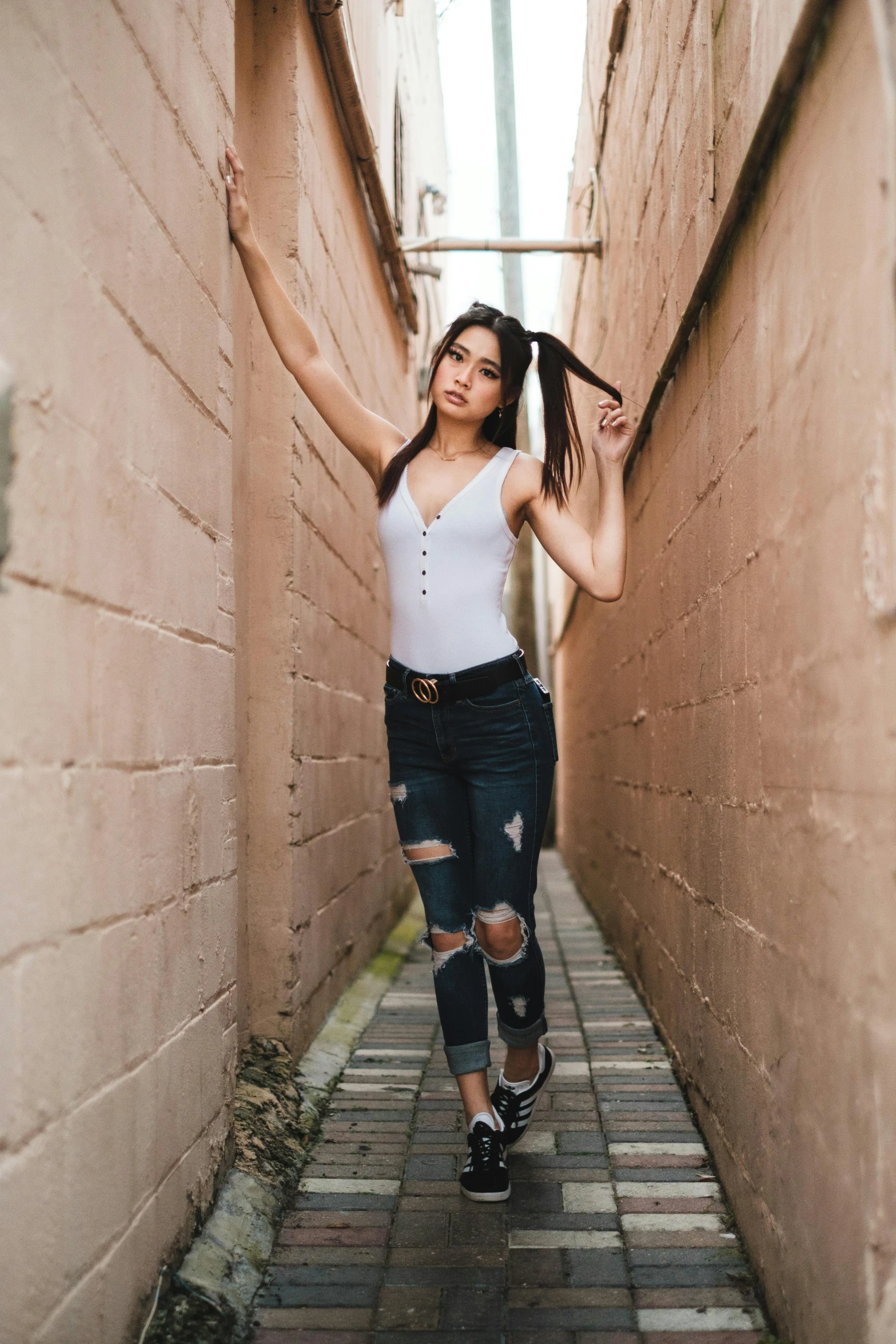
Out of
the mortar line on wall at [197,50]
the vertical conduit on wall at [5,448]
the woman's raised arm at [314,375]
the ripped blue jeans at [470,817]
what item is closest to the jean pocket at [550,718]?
the ripped blue jeans at [470,817]

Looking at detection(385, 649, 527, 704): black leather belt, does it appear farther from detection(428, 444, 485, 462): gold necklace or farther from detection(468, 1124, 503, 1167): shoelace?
detection(468, 1124, 503, 1167): shoelace

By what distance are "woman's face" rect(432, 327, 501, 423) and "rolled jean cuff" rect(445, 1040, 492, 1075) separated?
1.44m

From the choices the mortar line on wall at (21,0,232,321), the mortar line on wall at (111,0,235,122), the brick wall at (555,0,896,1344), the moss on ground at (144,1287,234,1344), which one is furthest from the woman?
the moss on ground at (144,1287,234,1344)

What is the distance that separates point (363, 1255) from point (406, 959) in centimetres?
309

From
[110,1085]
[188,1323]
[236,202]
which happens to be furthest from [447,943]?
[236,202]

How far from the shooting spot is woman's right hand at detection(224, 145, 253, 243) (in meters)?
2.58

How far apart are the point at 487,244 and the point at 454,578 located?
14.3 ft

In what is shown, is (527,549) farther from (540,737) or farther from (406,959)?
(540,737)

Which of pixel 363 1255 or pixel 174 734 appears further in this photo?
pixel 363 1255

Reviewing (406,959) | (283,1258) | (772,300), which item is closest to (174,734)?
(283,1258)

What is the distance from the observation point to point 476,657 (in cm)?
266

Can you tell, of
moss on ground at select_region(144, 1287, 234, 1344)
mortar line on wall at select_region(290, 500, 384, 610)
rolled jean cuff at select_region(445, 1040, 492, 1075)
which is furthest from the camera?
mortar line on wall at select_region(290, 500, 384, 610)

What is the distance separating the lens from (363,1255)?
7.68ft

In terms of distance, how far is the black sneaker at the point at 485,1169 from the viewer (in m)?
2.60
